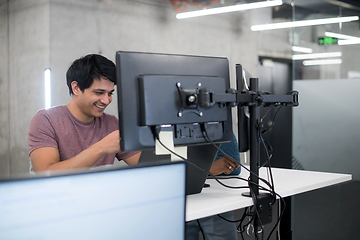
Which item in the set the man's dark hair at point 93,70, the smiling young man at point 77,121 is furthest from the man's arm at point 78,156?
the man's dark hair at point 93,70

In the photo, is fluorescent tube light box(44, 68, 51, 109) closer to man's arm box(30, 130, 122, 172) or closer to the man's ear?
the man's ear

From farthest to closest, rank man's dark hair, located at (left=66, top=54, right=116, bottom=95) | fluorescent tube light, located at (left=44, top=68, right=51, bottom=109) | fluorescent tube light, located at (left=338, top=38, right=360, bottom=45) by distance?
1. fluorescent tube light, located at (left=44, top=68, right=51, bottom=109)
2. fluorescent tube light, located at (left=338, top=38, right=360, bottom=45)
3. man's dark hair, located at (left=66, top=54, right=116, bottom=95)

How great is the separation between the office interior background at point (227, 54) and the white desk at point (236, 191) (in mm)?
1179

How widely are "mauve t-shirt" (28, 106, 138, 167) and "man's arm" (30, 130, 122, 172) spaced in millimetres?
38

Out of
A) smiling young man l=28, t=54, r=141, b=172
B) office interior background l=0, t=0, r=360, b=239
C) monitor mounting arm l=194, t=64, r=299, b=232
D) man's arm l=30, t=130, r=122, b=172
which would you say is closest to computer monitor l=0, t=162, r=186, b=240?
monitor mounting arm l=194, t=64, r=299, b=232

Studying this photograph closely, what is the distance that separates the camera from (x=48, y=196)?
0.54 metres

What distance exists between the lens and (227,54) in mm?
5566

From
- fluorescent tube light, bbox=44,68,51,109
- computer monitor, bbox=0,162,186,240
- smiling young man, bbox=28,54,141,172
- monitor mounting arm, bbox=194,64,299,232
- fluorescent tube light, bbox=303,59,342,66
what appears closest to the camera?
computer monitor, bbox=0,162,186,240

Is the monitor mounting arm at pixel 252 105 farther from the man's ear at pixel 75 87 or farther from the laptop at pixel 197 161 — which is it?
the man's ear at pixel 75 87

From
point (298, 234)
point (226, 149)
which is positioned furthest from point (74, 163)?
point (298, 234)

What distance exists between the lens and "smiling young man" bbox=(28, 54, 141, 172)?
1.53 meters

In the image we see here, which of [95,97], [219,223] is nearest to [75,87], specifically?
[95,97]

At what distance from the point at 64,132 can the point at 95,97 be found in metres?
0.22

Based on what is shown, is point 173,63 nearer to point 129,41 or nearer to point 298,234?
point 298,234
